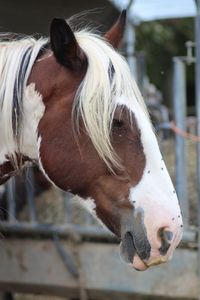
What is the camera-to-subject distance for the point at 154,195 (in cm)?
227

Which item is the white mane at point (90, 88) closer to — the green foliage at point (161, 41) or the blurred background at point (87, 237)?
the blurred background at point (87, 237)

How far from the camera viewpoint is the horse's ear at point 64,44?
2318 millimetres

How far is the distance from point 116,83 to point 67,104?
0.60ft

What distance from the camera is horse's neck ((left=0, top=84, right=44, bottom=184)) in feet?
8.04

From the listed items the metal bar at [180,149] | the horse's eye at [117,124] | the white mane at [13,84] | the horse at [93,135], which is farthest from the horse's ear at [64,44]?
the metal bar at [180,149]

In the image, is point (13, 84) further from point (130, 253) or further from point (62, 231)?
point (62, 231)

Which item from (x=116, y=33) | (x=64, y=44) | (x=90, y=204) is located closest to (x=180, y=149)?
(x=116, y=33)

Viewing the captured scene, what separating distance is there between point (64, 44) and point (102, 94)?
21 centimetres

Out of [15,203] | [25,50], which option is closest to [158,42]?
[15,203]

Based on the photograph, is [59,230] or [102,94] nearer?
[102,94]

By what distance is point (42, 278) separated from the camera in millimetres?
5023

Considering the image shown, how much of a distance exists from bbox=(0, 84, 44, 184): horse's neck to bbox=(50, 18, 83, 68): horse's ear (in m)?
0.15

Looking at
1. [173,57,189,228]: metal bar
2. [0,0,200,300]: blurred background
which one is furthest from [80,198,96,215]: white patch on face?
[173,57,189,228]: metal bar

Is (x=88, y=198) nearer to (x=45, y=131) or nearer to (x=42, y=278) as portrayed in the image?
(x=45, y=131)
